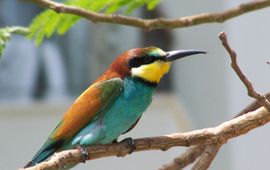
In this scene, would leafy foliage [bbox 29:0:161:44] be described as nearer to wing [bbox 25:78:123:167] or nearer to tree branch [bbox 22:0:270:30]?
tree branch [bbox 22:0:270:30]

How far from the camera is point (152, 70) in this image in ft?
5.10

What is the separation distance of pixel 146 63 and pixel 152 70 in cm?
2

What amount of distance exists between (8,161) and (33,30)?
217 centimetres

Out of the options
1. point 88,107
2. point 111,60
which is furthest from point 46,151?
point 111,60

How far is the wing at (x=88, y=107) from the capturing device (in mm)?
1565

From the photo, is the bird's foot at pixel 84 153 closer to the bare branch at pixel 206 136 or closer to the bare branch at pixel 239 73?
the bare branch at pixel 206 136

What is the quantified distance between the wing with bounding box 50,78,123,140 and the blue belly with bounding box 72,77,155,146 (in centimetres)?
1

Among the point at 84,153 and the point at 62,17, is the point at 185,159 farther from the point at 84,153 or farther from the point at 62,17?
the point at 62,17

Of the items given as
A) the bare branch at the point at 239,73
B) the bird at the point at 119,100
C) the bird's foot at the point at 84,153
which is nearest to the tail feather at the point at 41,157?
the bird at the point at 119,100

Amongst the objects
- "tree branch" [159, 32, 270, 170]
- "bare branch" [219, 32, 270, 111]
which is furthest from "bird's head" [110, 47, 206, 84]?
"bare branch" [219, 32, 270, 111]

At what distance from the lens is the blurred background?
12.2 feet

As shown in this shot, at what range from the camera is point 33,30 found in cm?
153

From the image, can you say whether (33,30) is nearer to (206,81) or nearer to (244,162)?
(244,162)

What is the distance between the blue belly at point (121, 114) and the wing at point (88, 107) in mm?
11
